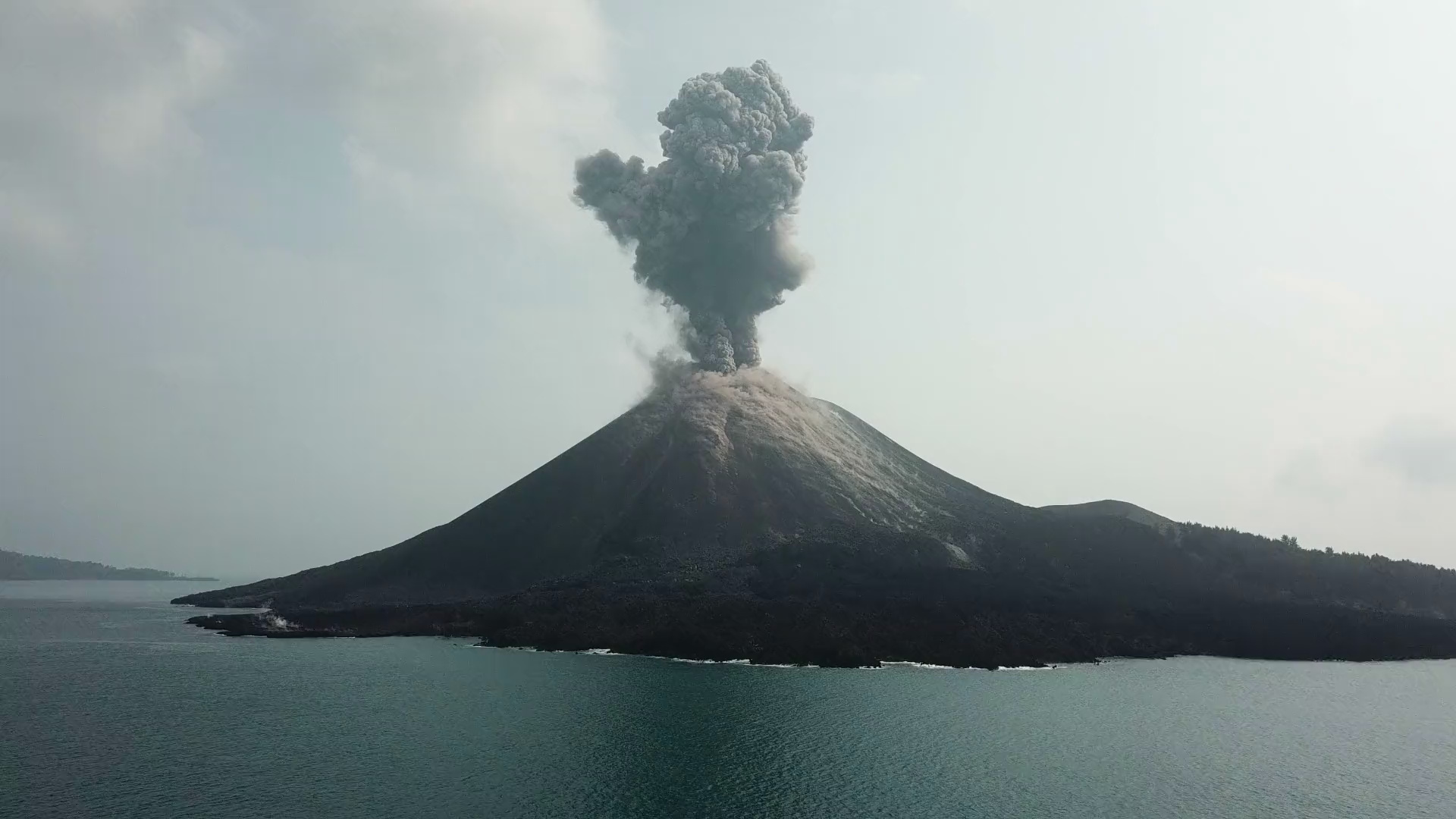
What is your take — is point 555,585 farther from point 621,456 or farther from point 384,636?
point 621,456

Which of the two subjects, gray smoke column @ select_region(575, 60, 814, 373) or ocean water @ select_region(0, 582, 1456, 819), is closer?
ocean water @ select_region(0, 582, 1456, 819)

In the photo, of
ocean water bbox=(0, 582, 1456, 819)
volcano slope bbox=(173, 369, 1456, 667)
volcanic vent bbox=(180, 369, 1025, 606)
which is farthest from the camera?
volcanic vent bbox=(180, 369, 1025, 606)

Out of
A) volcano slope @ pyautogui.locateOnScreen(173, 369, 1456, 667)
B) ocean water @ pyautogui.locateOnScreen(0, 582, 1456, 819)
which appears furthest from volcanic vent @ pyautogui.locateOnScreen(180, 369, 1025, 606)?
ocean water @ pyautogui.locateOnScreen(0, 582, 1456, 819)

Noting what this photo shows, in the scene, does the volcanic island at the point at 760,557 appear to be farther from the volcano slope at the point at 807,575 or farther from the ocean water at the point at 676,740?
the ocean water at the point at 676,740

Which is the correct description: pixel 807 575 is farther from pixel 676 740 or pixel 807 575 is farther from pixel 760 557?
pixel 676 740

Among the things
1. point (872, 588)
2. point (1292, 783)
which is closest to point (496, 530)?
point (872, 588)

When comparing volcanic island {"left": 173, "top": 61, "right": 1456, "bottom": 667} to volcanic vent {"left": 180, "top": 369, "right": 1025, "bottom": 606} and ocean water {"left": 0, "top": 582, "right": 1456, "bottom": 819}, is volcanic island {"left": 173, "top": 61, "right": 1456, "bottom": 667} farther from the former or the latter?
ocean water {"left": 0, "top": 582, "right": 1456, "bottom": 819}

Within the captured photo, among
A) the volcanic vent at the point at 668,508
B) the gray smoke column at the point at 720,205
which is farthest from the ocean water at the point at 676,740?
the gray smoke column at the point at 720,205

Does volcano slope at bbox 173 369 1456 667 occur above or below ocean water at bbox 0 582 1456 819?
above
